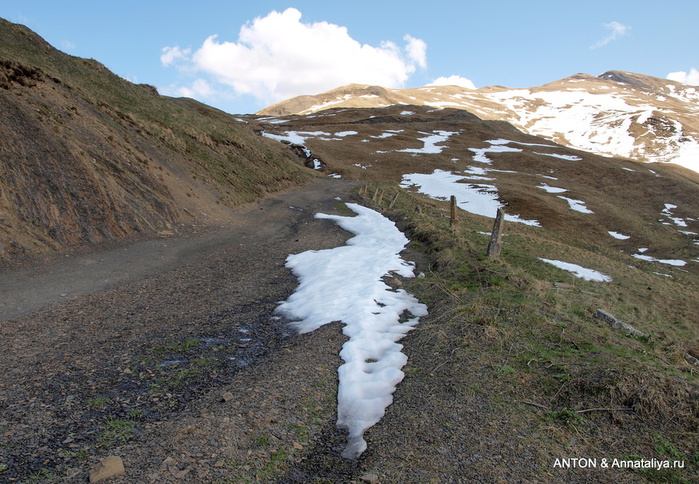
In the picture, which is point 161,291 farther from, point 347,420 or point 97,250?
point 347,420

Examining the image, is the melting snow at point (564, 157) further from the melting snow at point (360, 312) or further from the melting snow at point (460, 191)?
the melting snow at point (360, 312)

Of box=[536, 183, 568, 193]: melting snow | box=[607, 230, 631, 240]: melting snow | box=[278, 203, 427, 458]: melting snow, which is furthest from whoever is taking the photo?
box=[536, 183, 568, 193]: melting snow

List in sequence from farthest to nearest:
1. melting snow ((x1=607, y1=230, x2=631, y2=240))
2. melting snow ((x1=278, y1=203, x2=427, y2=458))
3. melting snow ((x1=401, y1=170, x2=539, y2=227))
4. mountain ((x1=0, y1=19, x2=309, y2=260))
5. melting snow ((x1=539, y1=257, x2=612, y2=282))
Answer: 1. melting snow ((x1=401, y1=170, x2=539, y2=227))
2. melting snow ((x1=607, y1=230, x2=631, y2=240))
3. melting snow ((x1=539, y1=257, x2=612, y2=282))
4. mountain ((x1=0, y1=19, x2=309, y2=260))
5. melting snow ((x1=278, y1=203, x2=427, y2=458))

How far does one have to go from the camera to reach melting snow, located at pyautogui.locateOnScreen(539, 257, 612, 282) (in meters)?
18.3


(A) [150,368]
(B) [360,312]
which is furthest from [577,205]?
(A) [150,368]

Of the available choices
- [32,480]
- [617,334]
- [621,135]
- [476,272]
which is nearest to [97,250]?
[32,480]

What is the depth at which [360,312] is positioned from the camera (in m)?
8.79

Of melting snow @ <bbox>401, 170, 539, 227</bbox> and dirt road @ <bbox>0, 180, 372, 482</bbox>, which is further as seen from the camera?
melting snow @ <bbox>401, 170, 539, 227</bbox>

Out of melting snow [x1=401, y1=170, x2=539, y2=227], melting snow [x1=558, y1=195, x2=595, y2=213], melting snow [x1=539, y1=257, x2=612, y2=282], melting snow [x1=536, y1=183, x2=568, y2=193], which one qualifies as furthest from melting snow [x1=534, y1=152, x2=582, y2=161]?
melting snow [x1=539, y1=257, x2=612, y2=282]

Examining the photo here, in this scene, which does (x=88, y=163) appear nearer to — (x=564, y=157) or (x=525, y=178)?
(x=525, y=178)

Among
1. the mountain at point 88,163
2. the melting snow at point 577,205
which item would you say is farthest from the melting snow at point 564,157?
the mountain at point 88,163

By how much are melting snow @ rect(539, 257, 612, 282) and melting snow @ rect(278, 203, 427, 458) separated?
775 cm

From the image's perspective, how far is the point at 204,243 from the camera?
15641 millimetres

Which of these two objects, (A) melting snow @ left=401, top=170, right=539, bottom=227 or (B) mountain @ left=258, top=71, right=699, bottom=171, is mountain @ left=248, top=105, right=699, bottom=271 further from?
(B) mountain @ left=258, top=71, right=699, bottom=171
